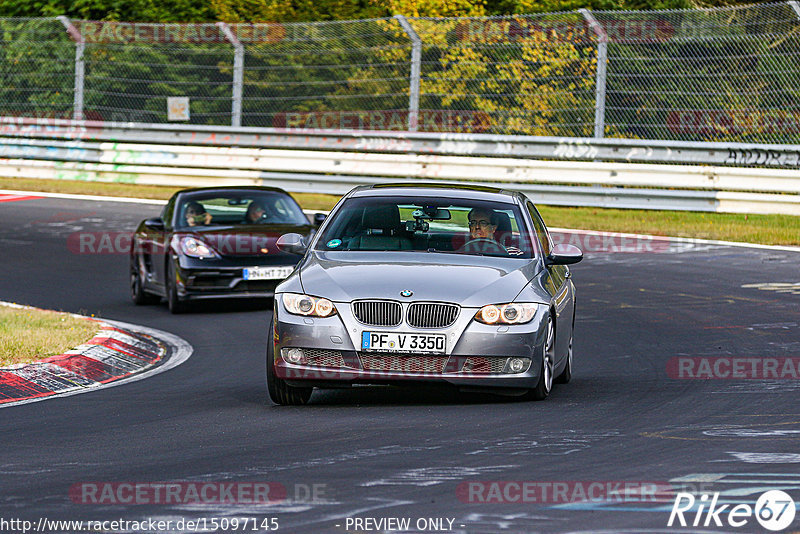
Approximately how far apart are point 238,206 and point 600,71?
8458 millimetres

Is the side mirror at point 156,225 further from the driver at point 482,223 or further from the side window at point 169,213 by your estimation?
the driver at point 482,223

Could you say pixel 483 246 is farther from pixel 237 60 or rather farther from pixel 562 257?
pixel 237 60

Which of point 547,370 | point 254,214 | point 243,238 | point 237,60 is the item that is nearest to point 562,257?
point 547,370

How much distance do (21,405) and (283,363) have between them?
5.81ft

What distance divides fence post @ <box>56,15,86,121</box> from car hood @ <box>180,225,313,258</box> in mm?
13703

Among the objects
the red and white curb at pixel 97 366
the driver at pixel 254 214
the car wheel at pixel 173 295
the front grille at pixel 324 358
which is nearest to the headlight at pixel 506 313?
the front grille at pixel 324 358

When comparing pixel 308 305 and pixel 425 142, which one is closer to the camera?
pixel 308 305

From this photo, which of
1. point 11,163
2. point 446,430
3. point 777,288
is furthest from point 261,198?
point 11,163

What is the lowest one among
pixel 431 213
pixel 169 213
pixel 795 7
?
pixel 169 213

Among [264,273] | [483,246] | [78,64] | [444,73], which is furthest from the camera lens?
[78,64]

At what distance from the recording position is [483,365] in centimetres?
850

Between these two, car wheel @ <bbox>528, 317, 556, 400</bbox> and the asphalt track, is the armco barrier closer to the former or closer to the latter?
the asphalt track

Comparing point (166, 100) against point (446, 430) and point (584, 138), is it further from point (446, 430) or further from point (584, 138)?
point (446, 430)

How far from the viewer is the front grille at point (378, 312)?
27.7ft
